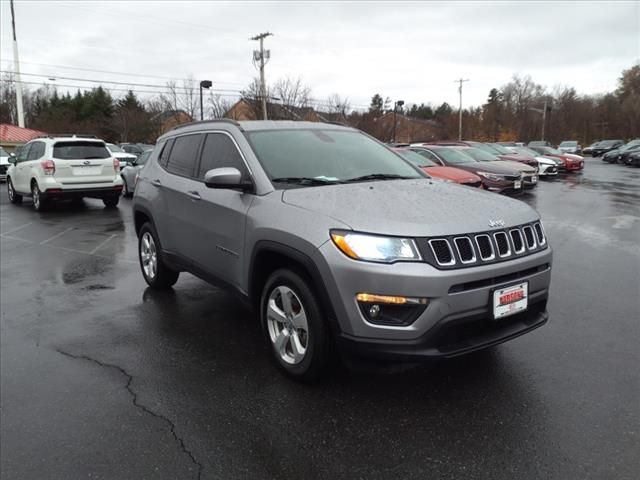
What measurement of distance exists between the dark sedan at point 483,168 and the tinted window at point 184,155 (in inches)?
390

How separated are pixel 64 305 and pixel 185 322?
5.29 feet

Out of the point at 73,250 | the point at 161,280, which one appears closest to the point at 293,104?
the point at 73,250

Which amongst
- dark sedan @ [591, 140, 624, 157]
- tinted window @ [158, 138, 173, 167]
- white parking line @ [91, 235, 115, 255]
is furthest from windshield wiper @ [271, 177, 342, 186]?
dark sedan @ [591, 140, 624, 157]

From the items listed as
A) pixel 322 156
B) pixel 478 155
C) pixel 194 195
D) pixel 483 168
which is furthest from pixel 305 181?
pixel 478 155

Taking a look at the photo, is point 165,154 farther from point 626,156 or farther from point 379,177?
point 626,156

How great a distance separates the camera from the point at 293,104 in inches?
1606

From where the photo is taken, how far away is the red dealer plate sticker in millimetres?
3070

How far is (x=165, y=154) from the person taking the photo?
554 cm

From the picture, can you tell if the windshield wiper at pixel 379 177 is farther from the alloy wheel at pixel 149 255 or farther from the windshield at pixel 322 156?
the alloy wheel at pixel 149 255

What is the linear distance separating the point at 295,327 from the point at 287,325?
10 centimetres

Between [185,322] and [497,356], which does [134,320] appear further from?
[497,356]

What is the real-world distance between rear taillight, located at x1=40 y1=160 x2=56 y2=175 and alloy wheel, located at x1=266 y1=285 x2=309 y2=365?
10390 millimetres

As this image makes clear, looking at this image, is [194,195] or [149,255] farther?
[149,255]

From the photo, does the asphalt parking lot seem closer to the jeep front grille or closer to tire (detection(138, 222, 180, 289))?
tire (detection(138, 222, 180, 289))
